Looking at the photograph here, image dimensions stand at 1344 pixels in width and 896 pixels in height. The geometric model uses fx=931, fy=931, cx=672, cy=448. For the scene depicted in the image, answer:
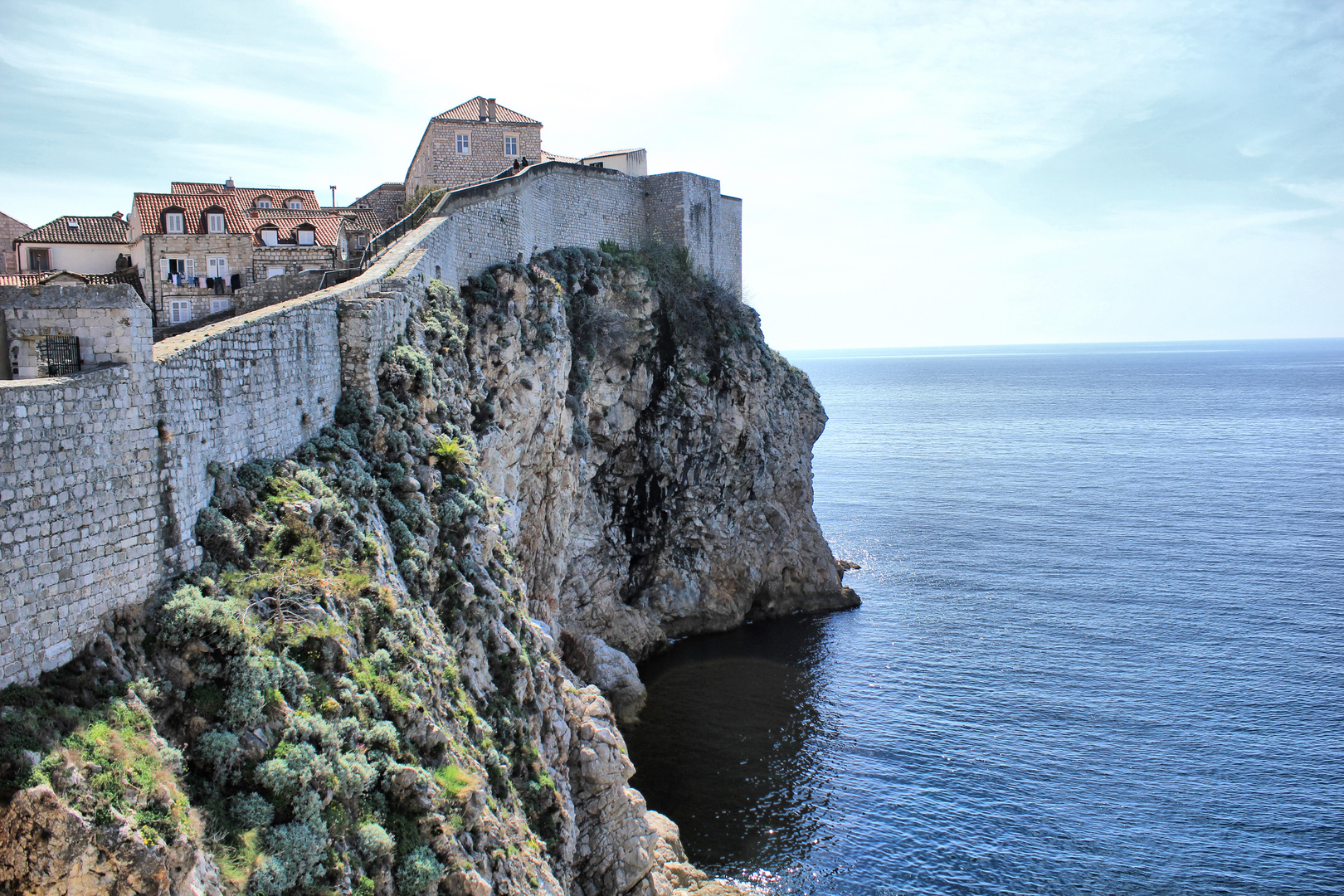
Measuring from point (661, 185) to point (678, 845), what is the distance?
32.1 m

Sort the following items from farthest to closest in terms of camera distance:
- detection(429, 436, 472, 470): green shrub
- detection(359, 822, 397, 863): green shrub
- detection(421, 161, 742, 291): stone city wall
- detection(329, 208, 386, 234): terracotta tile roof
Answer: detection(329, 208, 386, 234): terracotta tile roof
detection(421, 161, 742, 291): stone city wall
detection(429, 436, 472, 470): green shrub
detection(359, 822, 397, 863): green shrub

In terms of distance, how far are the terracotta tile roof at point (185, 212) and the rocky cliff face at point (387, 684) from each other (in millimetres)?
7922

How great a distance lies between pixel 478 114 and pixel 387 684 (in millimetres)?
37097

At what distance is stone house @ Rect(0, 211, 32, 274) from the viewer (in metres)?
30.3

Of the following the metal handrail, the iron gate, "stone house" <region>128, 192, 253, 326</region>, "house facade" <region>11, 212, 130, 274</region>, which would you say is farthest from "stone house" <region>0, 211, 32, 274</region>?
the iron gate

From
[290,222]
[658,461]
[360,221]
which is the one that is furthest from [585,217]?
[290,222]

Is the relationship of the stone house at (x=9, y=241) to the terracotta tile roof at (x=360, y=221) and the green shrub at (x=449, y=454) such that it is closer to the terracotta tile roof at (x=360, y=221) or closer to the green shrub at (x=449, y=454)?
the terracotta tile roof at (x=360, y=221)

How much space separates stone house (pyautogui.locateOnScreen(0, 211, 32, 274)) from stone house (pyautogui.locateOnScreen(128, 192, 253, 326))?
154 inches

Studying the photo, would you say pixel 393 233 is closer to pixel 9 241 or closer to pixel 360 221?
pixel 360 221

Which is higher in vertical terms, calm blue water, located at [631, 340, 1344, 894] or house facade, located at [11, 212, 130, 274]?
house facade, located at [11, 212, 130, 274]

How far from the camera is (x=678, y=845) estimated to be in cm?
2841

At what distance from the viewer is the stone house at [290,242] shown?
30.2 m

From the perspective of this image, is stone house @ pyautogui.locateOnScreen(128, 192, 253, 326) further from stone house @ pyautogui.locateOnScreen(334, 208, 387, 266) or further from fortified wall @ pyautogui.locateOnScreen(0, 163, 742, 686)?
fortified wall @ pyautogui.locateOnScreen(0, 163, 742, 686)

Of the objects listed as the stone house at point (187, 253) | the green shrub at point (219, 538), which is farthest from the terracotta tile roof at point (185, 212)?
the green shrub at point (219, 538)
